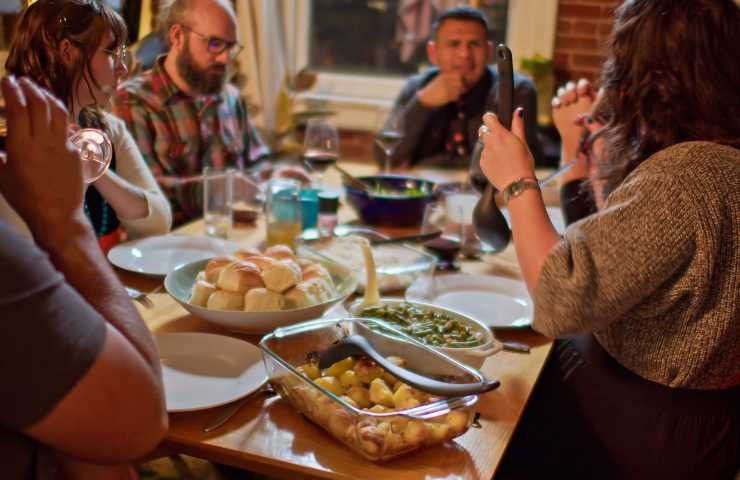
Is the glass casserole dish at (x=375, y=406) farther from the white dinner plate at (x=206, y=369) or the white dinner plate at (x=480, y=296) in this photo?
the white dinner plate at (x=480, y=296)

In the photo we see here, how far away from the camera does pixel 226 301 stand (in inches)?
53.9

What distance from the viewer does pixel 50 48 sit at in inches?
57.0

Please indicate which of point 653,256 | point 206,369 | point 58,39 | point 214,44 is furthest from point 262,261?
point 214,44

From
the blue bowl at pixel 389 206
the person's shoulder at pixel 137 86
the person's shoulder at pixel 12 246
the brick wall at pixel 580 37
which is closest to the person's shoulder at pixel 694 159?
the person's shoulder at pixel 12 246

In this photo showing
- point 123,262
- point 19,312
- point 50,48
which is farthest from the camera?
point 123,262

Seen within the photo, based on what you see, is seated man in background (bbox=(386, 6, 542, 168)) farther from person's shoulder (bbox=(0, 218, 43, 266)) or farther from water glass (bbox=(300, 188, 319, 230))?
person's shoulder (bbox=(0, 218, 43, 266))

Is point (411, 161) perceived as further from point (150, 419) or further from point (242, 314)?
point (150, 419)

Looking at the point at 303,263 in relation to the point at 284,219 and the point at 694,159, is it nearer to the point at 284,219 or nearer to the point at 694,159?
the point at 284,219

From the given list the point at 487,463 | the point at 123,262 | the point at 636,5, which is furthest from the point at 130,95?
the point at 487,463

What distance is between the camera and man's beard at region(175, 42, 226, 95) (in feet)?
7.97

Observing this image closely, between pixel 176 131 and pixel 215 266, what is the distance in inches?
47.1

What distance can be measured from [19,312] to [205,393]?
1.62 feet

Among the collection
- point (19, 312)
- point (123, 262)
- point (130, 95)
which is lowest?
point (123, 262)

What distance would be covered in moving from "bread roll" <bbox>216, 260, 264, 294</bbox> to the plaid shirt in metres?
1.02
